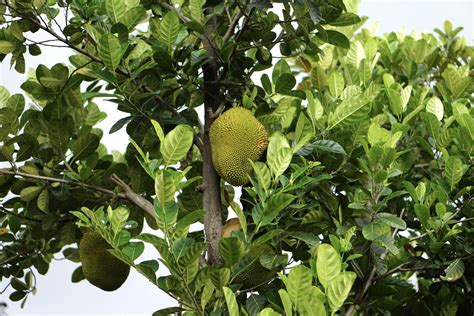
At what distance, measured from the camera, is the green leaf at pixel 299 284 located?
0.91 meters

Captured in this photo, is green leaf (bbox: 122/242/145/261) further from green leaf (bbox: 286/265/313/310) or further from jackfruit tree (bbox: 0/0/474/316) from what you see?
green leaf (bbox: 286/265/313/310)

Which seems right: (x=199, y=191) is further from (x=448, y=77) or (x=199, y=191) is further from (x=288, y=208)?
(x=448, y=77)

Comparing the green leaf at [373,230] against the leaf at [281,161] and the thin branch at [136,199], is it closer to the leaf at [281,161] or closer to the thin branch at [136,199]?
the leaf at [281,161]

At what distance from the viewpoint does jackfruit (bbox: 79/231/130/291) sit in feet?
4.29

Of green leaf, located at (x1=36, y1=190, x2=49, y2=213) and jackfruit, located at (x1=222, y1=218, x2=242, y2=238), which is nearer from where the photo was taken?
jackfruit, located at (x1=222, y1=218, x2=242, y2=238)

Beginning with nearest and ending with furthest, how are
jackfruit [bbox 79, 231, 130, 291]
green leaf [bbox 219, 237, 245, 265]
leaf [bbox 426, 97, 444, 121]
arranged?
green leaf [bbox 219, 237, 245, 265]
jackfruit [bbox 79, 231, 130, 291]
leaf [bbox 426, 97, 444, 121]

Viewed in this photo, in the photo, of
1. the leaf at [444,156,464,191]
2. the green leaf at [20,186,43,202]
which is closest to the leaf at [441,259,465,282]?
the leaf at [444,156,464,191]

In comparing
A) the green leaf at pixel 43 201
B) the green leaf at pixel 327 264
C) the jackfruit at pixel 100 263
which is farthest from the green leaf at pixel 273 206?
the green leaf at pixel 43 201

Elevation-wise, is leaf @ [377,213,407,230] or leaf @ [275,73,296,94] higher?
leaf @ [275,73,296,94]

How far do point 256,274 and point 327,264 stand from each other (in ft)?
0.77

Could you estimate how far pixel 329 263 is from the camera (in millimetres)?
925

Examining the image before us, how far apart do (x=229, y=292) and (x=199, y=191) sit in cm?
31

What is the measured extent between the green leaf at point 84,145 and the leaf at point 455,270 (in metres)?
0.60

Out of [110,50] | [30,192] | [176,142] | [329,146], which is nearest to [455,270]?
[329,146]
